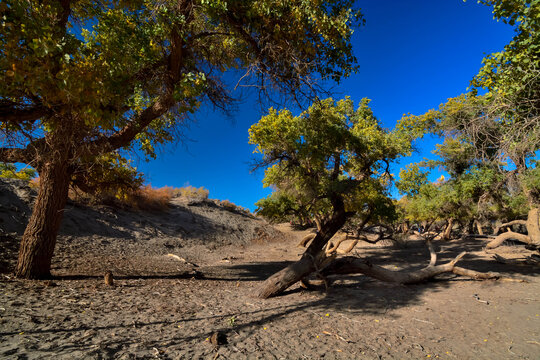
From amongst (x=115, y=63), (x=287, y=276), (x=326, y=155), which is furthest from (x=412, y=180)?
(x=115, y=63)

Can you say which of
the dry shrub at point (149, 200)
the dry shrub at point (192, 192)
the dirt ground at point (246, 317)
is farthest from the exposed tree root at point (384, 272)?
the dry shrub at point (192, 192)

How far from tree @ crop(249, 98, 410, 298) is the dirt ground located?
2.91m

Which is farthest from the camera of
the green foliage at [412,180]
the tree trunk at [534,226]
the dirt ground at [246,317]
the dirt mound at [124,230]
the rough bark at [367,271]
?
the green foliage at [412,180]

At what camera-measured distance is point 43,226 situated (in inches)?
219

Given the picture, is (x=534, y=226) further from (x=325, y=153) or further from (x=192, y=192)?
(x=192, y=192)

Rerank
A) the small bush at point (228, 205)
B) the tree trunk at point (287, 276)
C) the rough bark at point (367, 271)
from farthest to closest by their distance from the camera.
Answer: the small bush at point (228, 205) → the rough bark at point (367, 271) → the tree trunk at point (287, 276)

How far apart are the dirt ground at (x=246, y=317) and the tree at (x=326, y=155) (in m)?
2.91

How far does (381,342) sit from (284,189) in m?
7.24

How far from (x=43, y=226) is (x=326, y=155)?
836cm

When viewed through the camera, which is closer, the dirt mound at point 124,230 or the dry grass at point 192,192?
the dirt mound at point 124,230

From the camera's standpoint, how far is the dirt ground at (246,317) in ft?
10.7

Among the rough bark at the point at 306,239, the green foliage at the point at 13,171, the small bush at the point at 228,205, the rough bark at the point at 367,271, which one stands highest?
the small bush at the point at 228,205

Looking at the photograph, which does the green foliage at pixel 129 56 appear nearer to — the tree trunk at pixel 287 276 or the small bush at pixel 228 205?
the tree trunk at pixel 287 276

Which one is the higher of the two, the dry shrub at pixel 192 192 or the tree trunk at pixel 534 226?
the dry shrub at pixel 192 192
